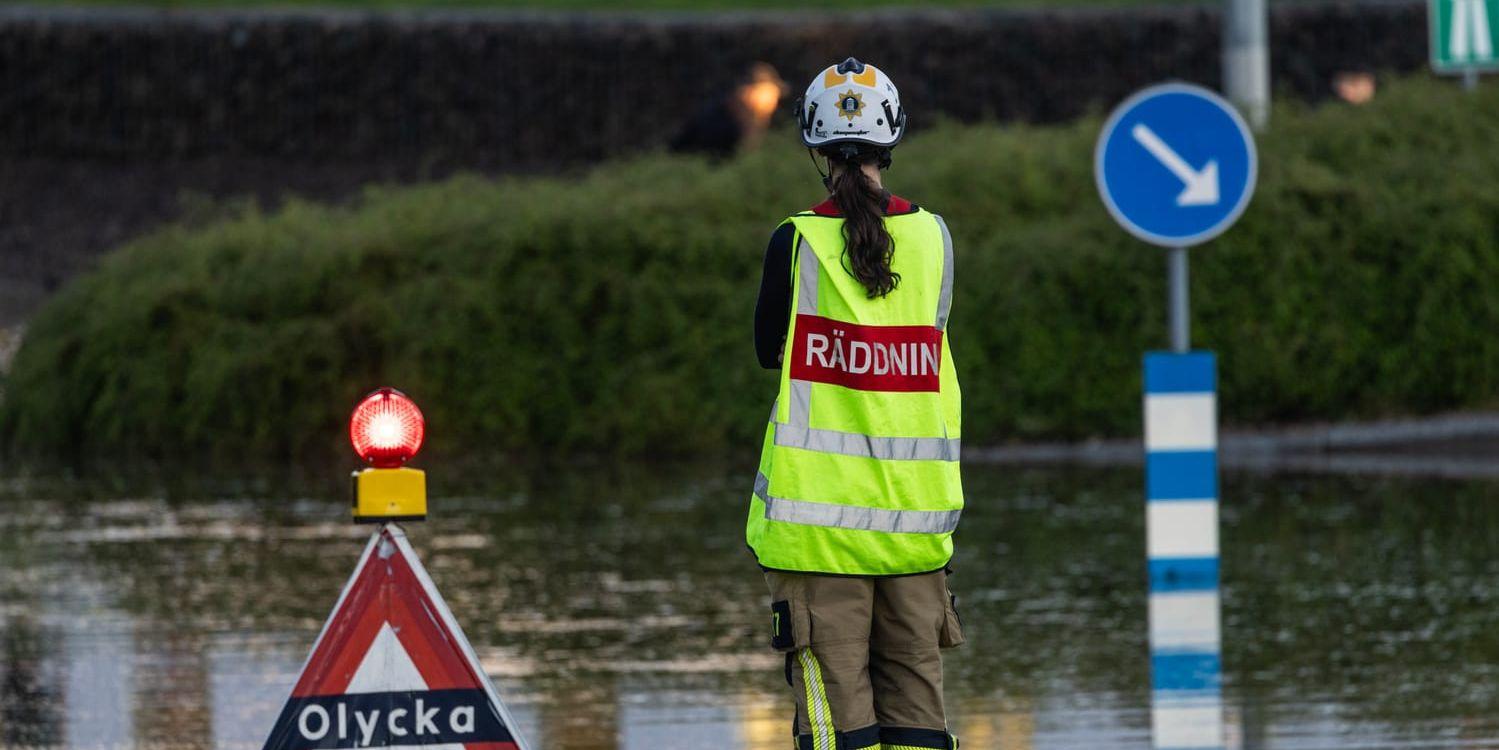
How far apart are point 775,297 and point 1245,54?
11410 mm

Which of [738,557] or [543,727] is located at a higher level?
[738,557]

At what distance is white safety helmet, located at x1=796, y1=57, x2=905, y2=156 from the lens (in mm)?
5121

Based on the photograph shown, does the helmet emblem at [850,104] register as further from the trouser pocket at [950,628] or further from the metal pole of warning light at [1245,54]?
the metal pole of warning light at [1245,54]

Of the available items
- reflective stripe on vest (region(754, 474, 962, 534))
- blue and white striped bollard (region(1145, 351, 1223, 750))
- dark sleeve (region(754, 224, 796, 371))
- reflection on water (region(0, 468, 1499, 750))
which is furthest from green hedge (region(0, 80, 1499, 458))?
reflective stripe on vest (region(754, 474, 962, 534))

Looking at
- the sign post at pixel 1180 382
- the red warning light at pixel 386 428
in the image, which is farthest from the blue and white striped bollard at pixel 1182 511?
the red warning light at pixel 386 428

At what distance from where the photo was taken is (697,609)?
10.5 metres

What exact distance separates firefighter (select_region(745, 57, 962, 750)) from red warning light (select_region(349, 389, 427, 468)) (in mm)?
783

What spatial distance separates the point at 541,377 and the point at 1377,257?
214 inches

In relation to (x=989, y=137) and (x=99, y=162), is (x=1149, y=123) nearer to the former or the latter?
(x=989, y=137)

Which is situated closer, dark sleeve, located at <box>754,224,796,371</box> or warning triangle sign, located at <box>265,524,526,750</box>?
dark sleeve, located at <box>754,224,796,371</box>

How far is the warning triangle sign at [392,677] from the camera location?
537 centimetres

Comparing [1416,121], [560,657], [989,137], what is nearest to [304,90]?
[989,137]

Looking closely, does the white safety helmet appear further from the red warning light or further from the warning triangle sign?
the warning triangle sign

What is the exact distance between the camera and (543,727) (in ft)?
26.2
